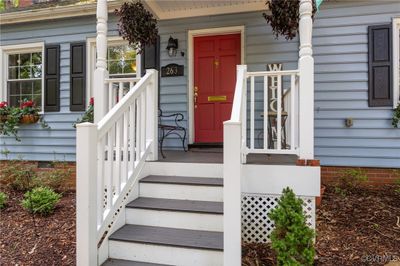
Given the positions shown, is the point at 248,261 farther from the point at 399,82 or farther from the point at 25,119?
the point at 25,119

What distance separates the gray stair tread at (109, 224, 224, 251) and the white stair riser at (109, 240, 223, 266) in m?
0.03

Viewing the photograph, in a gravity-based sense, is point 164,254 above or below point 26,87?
below

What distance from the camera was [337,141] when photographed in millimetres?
4574

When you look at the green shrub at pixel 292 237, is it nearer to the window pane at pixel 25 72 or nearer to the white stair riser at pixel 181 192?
the white stair riser at pixel 181 192

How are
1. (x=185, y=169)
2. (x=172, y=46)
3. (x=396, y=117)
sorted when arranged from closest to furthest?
1. (x=185, y=169)
2. (x=396, y=117)
3. (x=172, y=46)

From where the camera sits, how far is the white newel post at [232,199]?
2141 mm

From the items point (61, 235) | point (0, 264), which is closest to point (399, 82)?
point (61, 235)

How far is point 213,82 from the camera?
16.5ft

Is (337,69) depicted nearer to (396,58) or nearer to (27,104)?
(396,58)

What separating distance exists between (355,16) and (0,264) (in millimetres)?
5517

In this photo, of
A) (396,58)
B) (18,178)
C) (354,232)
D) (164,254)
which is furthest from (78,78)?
(396,58)

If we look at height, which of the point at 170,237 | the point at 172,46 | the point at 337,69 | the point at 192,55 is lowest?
the point at 170,237

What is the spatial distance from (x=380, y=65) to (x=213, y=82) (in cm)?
257

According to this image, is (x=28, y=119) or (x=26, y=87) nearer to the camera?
(x=28, y=119)
